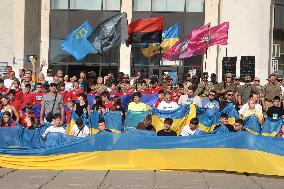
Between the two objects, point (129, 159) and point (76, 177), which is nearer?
point (76, 177)

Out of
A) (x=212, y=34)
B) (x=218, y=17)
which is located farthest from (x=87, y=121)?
(x=218, y=17)

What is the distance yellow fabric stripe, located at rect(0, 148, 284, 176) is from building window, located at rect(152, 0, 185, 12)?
23107mm

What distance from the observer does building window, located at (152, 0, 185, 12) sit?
35.6m

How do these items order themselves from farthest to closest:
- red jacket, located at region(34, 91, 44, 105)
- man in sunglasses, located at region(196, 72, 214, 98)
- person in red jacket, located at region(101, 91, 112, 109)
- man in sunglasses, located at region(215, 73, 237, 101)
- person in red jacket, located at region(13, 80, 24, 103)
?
man in sunglasses, located at region(196, 72, 214, 98), man in sunglasses, located at region(215, 73, 237, 101), red jacket, located at region(34, 91, 44, 105), person in red jacket, located at region(13, 80, 24, 103), person in red jacket, located at region(101, 91, 112, 109)

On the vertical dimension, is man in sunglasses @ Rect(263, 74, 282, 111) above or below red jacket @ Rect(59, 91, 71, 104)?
above

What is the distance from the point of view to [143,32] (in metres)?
22.2

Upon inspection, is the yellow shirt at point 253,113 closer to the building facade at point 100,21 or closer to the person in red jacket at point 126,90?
the person in red jacket at point 126,90

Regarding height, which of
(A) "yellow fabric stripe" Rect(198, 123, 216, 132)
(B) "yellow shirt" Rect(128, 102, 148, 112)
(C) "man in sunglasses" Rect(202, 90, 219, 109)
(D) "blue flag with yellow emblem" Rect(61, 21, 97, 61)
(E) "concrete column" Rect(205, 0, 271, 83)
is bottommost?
(A) "yellow fabric stripe" Rect(198, 123, 216, 132)

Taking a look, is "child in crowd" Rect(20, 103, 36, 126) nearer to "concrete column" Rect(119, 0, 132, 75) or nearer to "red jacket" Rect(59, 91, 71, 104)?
"red jacket" Rect(59, 91, 71, 104)

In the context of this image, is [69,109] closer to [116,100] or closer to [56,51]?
[116,100]

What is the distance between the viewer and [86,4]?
3600 cm

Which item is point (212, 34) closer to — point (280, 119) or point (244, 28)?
point (280, 119)

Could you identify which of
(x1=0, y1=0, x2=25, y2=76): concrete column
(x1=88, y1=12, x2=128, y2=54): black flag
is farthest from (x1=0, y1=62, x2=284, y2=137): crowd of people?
(x1=0, y1=0, x2=25, y2=76): concrete column

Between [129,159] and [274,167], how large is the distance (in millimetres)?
3128
